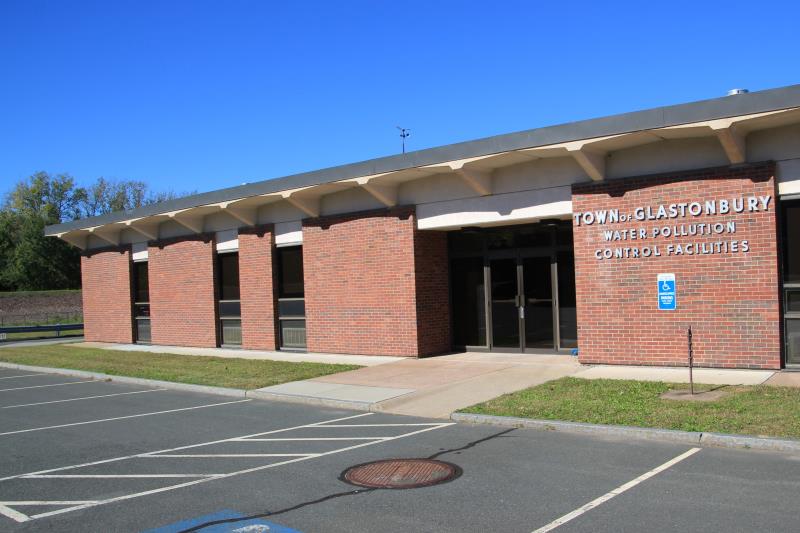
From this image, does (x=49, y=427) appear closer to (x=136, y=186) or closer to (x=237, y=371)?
(x=237, y=371)

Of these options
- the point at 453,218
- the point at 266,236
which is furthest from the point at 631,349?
the point at 266,236

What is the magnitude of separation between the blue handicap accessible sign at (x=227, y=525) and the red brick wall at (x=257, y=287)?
14498 millimetres

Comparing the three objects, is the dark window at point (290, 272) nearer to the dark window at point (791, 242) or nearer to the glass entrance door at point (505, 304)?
the glass entrance door at point (505, 304)

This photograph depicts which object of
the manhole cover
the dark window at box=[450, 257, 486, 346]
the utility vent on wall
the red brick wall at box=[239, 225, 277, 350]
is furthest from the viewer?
the red brick wall at box=[239, 225, 277, 350]

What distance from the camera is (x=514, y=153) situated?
13922 mm

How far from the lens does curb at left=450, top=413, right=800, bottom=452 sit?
7477 mm

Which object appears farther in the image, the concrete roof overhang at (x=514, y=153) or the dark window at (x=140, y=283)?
the dark window at (x=140, y=283)

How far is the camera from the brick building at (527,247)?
1195 cm

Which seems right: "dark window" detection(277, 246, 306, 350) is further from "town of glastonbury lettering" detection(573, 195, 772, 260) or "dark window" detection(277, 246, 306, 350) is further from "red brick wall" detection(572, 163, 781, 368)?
"town of glastonbury lettering" detection(573, 195, 772, 260)

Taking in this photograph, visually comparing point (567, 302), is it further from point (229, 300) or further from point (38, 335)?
point (38, 335)

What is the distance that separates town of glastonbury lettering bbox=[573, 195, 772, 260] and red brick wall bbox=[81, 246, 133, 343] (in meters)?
18.5

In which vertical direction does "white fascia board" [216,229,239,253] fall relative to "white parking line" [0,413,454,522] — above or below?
above

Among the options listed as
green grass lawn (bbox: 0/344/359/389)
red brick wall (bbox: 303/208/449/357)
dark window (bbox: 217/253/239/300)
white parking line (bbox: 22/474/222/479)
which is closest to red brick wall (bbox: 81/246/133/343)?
green grass lawn (bbox: 0/344/359/389)

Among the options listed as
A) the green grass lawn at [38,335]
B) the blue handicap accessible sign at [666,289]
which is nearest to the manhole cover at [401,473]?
the blue handicap accessible sign at [666,289]
